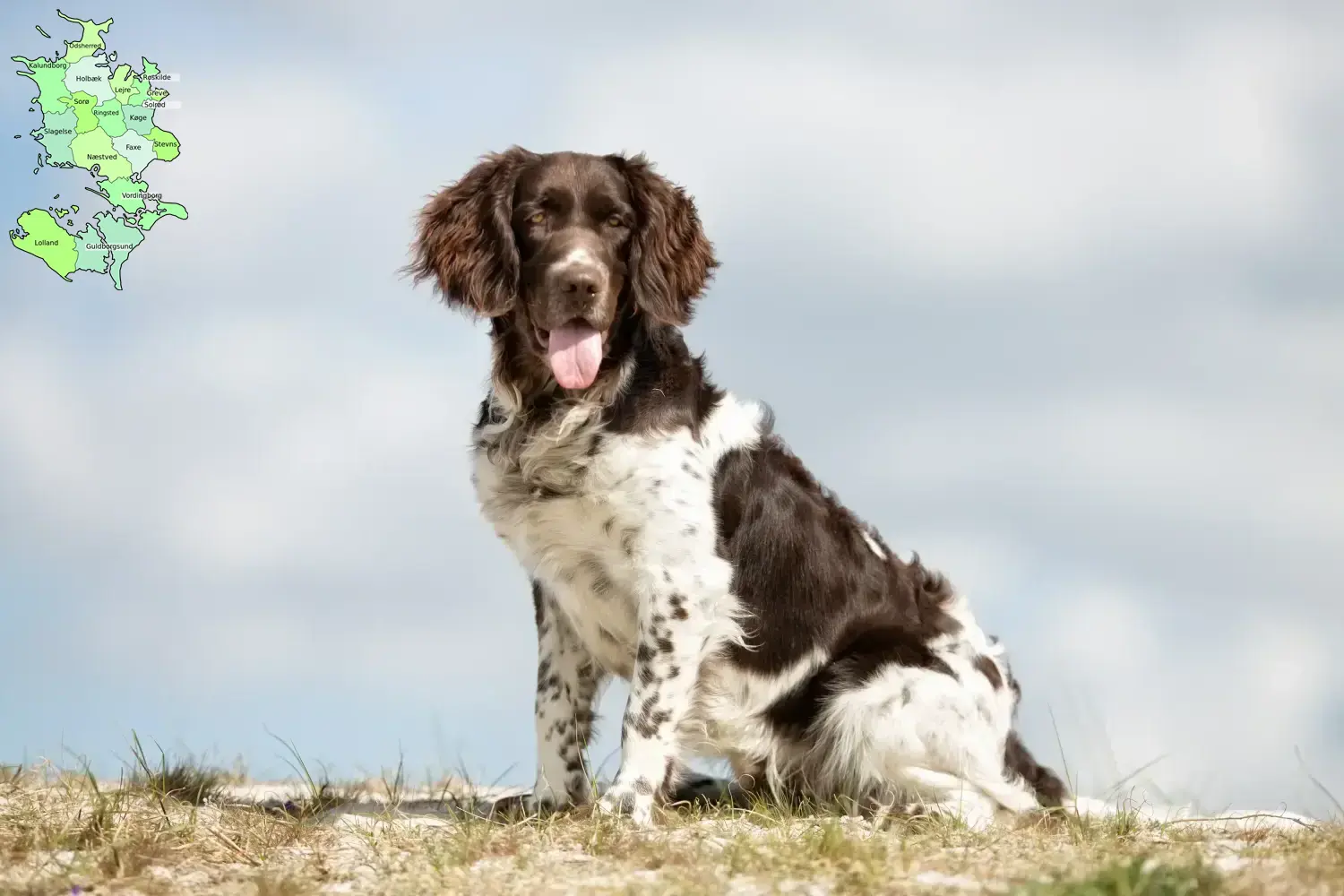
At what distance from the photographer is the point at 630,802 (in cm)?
536

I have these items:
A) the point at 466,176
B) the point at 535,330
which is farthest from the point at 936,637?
the point at 466,176

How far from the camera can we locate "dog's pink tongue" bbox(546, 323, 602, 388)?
5441mm

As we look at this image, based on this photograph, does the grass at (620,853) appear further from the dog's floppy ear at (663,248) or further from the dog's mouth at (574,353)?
the dog's floppy ear at (663,248)

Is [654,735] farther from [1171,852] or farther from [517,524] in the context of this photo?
[1171,852]

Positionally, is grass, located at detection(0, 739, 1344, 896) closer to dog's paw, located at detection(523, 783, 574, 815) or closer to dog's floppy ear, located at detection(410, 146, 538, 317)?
dog's paw, located at detection(523, 783, 574, 815)

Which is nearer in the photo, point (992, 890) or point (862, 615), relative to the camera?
point (992, 890)

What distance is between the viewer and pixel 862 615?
5855mm

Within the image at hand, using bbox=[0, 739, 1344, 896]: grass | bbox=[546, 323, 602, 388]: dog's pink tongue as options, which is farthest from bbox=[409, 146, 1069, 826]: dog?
bbox=[0, 739, 1344, 896]: grass

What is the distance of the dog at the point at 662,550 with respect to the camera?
5492 mm

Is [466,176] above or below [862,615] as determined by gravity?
above

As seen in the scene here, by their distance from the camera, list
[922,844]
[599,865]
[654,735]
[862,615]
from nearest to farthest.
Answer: [599,865] → [922,844] → [654,735] → [862,615]

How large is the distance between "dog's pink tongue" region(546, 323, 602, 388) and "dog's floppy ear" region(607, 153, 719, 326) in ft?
1.04

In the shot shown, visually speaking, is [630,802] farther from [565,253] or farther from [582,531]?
[565,253]

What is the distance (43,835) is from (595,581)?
2.12 metres
